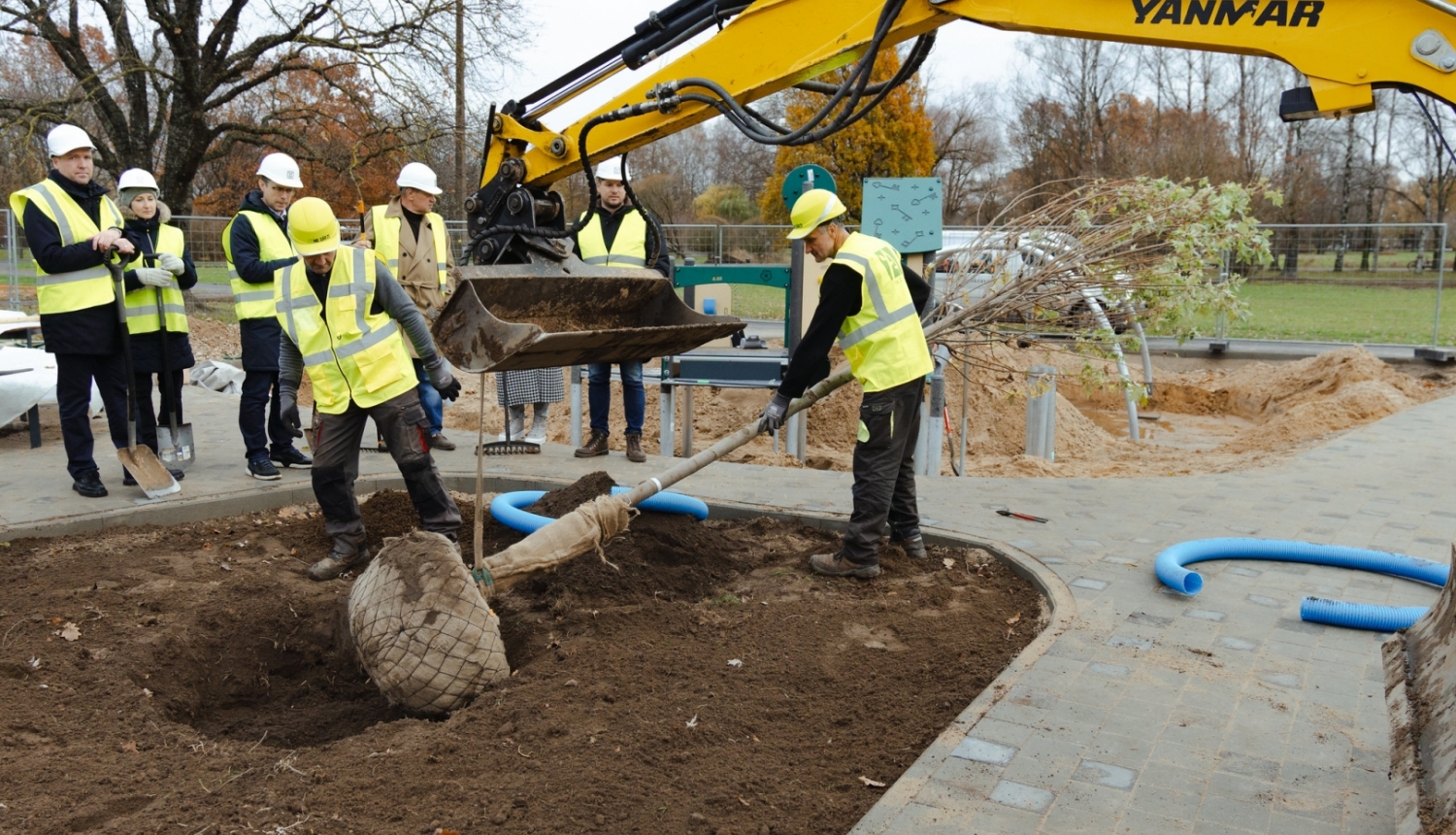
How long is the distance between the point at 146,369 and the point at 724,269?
4488mm

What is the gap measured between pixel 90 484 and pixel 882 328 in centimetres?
504

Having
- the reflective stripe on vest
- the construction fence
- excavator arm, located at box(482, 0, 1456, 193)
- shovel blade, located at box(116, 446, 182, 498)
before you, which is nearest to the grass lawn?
the construction fence

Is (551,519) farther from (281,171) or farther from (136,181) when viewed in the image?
(136,181)

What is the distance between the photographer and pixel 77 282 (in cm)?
646

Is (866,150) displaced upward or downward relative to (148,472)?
upward

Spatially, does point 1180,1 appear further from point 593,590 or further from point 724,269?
point 724,269

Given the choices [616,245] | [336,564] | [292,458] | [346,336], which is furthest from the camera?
[616,245]

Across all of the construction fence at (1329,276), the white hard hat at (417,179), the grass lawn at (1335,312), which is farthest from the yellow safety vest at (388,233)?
the grass lawn at (1335,312)

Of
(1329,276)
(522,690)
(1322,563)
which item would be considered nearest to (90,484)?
(522,690)

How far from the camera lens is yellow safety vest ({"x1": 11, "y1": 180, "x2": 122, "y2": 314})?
6332mm

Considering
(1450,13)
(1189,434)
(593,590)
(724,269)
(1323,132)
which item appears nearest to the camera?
(1450,13)

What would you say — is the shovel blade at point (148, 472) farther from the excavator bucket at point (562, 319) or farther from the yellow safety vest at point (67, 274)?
the excavator bucket at point (562, 319)

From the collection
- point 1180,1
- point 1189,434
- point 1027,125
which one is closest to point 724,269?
point 1180,1

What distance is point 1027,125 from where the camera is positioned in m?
39.6
